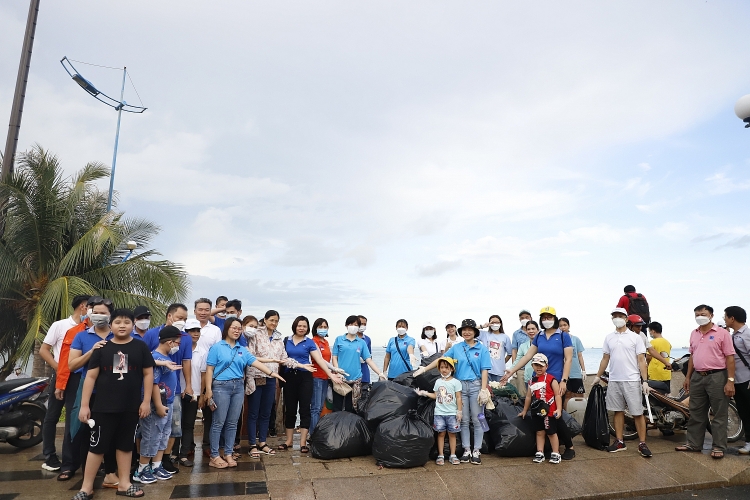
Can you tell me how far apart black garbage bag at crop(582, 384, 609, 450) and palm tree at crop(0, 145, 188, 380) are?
8.58m

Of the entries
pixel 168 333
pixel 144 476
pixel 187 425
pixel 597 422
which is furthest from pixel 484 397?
pixel 144 476

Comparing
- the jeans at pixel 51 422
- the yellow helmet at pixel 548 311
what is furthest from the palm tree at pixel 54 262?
the yellow helmet at pixel 548 311

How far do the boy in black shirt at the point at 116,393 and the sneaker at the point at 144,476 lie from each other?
365mm

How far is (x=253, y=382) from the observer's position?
6031mm

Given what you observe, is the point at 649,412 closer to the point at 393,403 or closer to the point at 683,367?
the point at 683,367

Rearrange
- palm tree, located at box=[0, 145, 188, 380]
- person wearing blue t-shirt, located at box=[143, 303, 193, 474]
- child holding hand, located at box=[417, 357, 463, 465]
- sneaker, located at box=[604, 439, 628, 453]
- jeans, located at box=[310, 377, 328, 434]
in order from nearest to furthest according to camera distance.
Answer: person wearing blue t-shirt, located at box=[143, 303, 193, 474], child holding hand, located at box=[417, 357, 463, 465], sneaker, located at box=[604, 439, 628, 453], jeans, located at box=[310, 377, 328, 434], palm tree, located at box=[0, 145, 188, 380]

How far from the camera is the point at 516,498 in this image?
189 inches

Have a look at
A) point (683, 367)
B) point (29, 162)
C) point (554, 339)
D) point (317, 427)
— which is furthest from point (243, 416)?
point (29, 162)

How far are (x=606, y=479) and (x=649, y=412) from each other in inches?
60.1

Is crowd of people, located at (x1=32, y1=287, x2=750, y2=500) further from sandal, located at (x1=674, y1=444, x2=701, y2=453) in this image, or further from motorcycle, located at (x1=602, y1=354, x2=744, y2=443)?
motorcycle, located at (x1=602, y1=354, x2=744, y2=443)

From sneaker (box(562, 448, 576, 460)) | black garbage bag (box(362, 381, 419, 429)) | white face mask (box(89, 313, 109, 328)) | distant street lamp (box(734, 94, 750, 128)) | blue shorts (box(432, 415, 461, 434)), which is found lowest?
sneaker (box(562, 448, 576, 460))

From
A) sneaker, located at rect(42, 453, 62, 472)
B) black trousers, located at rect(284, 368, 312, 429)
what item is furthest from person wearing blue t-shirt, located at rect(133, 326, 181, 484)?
black trousers, located at rect(284, 368, 312, 429)

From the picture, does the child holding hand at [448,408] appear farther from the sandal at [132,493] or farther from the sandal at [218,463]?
the sandal at [132,493]

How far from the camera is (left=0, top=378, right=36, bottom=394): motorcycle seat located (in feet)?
20.2
